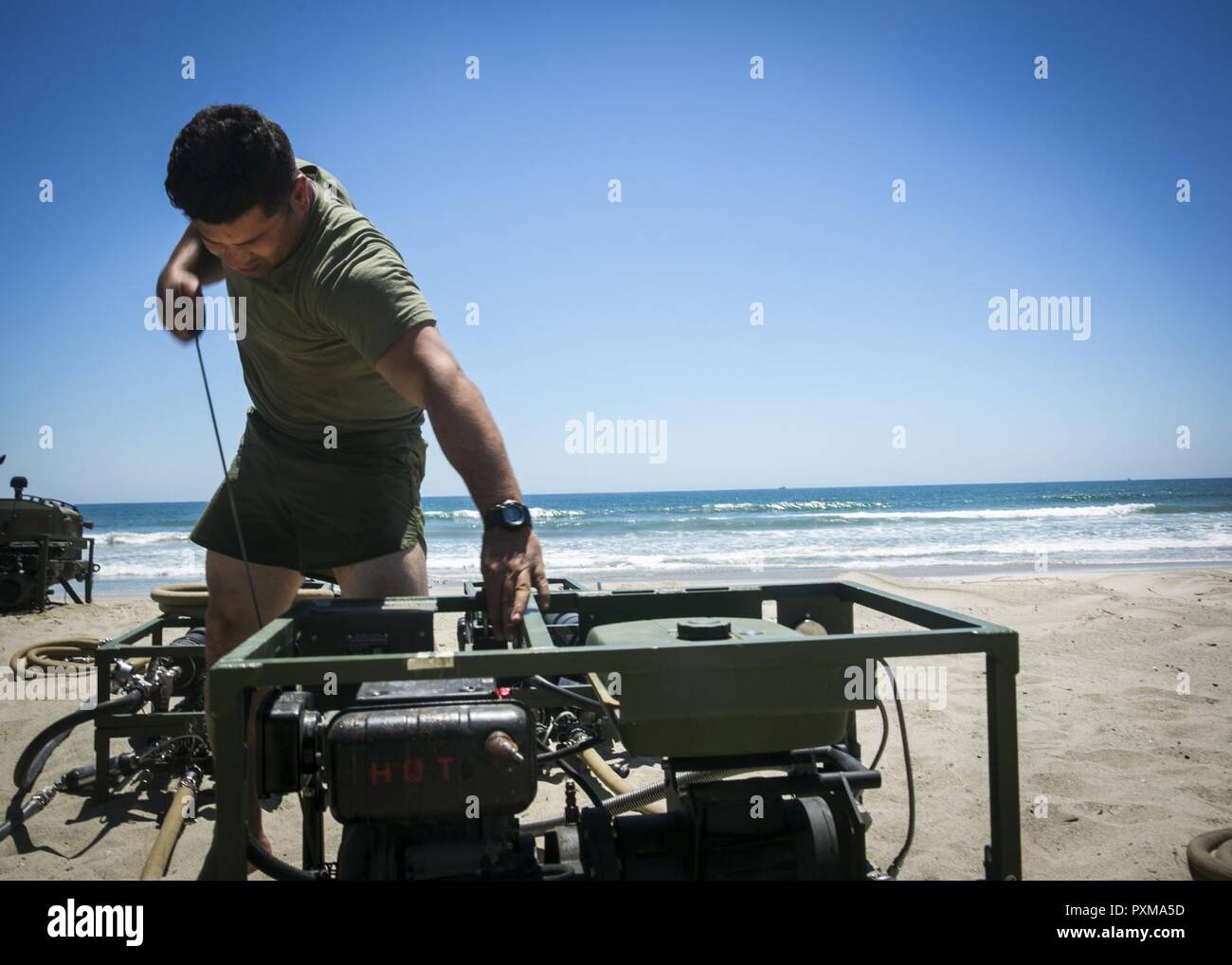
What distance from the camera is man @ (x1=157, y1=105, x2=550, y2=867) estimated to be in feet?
5.26

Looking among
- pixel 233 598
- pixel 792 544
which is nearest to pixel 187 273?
pixel 233 598

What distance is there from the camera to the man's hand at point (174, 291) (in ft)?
7.10

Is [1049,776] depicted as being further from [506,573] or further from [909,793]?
[506,573]

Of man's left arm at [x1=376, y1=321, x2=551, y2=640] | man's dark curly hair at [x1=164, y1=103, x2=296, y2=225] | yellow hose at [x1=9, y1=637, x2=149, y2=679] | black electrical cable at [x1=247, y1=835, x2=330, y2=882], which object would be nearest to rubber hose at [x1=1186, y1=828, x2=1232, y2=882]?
man's left arm at [x1=376, y1=321, x2=551, y2=640]

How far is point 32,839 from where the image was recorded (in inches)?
116

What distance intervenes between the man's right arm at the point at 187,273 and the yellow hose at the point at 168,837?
66.7 inches

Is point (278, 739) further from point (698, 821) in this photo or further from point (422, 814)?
point (698, 821)

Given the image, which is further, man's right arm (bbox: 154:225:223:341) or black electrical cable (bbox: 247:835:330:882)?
man's right arm (bbox: 154:225:223:341)

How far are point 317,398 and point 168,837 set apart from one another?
5.42 feet

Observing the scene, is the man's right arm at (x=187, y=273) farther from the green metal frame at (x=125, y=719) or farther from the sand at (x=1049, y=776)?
the sand at (x=1049, y=776)

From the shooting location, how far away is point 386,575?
2.39 metres

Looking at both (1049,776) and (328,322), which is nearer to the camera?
(328,322)

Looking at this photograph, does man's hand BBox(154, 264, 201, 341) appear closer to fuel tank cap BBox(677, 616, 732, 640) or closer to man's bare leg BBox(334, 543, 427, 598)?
man's bare leg BBox(334, 543, 427, 598)

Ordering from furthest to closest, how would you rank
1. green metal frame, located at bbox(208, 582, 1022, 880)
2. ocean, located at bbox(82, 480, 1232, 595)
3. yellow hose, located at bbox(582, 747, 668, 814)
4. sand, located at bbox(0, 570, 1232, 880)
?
ocean, located at bbox(82, 480, 1232, 595)
yellow hose, located at bbox(582, 747, 668, 814)
sand, located at bbox(0, 570, 1232, 880)
green metal frame, located at bbox(208, 582, 1022, 880)
